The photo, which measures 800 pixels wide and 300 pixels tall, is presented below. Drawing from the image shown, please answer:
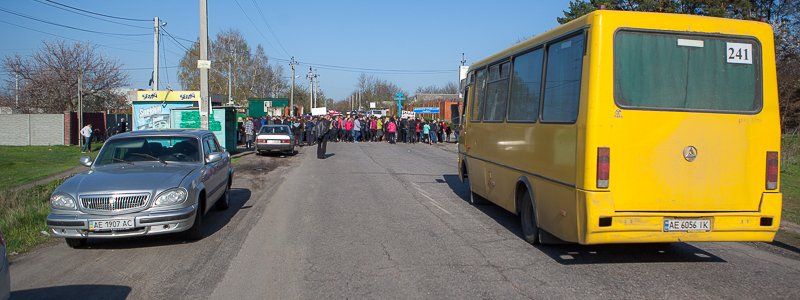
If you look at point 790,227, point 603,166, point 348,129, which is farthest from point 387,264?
point 348,129

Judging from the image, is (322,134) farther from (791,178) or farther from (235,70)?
(235,70)

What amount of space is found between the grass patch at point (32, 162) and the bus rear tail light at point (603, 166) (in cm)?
1534

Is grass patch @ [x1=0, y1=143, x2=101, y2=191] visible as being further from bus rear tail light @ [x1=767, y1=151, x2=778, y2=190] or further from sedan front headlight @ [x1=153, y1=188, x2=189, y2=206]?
bus rear tail light @ [x1=767, y1=151, x2=778, y2=190]

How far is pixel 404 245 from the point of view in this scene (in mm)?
7824

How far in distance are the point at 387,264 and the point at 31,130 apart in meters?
32.5

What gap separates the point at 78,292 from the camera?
584 centimetres

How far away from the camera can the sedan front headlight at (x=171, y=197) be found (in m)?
7.55

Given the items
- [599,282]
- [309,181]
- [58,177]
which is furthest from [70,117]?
[599,282]

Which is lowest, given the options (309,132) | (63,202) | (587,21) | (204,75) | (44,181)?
(44,181)

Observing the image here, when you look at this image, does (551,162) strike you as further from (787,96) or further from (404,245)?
(787,96)

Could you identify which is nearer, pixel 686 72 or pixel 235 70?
pixel 686 72

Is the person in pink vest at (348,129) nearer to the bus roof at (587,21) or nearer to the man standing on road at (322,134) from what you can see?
the man standing on road at (322,134)

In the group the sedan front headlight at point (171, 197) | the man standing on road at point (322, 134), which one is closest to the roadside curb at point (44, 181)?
the man standing on road at point (322, 134)

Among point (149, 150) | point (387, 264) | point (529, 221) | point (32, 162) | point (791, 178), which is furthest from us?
point (32, 162)
